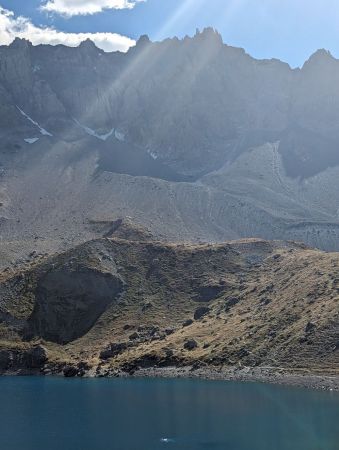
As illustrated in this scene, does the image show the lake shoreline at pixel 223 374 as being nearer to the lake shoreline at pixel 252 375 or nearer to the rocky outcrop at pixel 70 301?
the lake shoreline at pixel 252 375

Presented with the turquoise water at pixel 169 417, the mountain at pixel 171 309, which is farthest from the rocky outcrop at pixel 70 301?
the turquoise water at pixel 169 417

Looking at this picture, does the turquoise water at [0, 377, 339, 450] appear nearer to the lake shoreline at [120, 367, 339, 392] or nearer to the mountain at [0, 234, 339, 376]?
the lake shoreline at [120, 367, 339, 392]

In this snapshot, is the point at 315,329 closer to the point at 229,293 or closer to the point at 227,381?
the point at 227,381

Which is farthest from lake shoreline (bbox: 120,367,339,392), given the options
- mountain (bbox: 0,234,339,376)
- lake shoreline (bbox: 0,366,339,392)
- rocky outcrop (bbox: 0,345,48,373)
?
rocky outcrop (bbox: 0,345,48,373)

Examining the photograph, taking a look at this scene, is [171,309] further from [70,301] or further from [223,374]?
[223,374]

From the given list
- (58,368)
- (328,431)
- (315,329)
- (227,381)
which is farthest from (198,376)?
(328,431)

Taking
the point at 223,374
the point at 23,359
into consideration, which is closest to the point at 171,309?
the point at 23,359
